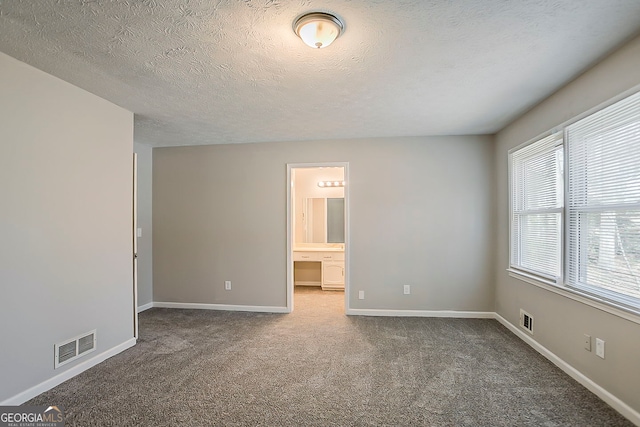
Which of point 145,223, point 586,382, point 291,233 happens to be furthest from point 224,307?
point 586,382

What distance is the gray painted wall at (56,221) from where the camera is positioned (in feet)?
7.00

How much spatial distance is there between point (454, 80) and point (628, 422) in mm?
2572

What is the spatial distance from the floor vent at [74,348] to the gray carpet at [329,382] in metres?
0.18

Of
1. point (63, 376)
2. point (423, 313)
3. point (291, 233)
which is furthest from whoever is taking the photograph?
point (291, 233)

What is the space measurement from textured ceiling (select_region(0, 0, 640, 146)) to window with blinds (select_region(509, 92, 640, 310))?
0.48 metres

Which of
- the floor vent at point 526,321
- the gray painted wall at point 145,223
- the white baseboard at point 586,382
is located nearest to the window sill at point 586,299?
the floor vent at point 526,321

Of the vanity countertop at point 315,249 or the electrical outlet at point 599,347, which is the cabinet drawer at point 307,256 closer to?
the vanity countertop at point 315,249

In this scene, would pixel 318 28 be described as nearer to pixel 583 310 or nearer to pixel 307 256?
pixel 583 310

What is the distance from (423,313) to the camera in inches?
163

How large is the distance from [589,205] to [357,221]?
2.45 m

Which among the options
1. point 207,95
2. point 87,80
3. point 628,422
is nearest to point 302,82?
point 207,95

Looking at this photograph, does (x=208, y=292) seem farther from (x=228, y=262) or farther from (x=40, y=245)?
(x=40, y=245)

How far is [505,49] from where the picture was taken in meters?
1.99

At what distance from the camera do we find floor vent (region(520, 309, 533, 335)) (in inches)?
124
